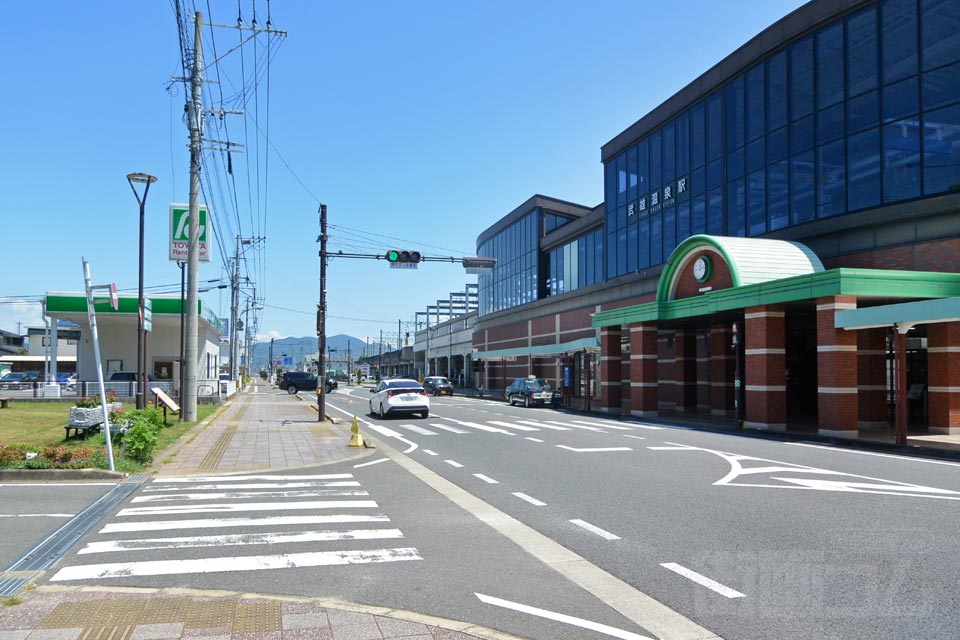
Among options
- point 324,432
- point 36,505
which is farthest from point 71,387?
point 36,505

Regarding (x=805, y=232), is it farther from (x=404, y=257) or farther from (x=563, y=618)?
(x=563, y=618)

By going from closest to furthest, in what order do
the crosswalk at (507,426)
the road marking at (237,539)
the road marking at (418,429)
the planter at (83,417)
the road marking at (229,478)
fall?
the road marking at (237,539)
the road marking at (229,478)
the planter at (83,417)
the road marking at (418,429)
the crosswalk at (507,426)

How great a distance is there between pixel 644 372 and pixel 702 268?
17.6ft

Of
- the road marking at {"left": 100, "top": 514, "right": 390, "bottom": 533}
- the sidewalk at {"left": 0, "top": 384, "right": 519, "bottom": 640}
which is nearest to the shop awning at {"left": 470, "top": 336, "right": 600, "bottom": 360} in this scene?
the road marking at {"left": 100, "top": 514, "right": 390, "bottom": 533}

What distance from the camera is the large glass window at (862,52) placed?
25.2 metres

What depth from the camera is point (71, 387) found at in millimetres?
35531

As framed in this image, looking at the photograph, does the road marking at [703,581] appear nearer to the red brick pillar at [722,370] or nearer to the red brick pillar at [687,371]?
the red brick pillar at [722,370]

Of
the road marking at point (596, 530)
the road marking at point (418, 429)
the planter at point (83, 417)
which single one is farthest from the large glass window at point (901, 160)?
the planter at point (83, 417)

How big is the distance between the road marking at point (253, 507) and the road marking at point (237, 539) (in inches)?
60.5

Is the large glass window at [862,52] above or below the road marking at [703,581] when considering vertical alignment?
above

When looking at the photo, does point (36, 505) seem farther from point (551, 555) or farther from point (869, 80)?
point (869, 80)

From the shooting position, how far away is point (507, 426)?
24312mm

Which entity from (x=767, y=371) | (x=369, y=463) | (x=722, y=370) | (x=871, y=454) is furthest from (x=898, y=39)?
(x=369, y=463)

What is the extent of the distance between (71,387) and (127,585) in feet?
112
